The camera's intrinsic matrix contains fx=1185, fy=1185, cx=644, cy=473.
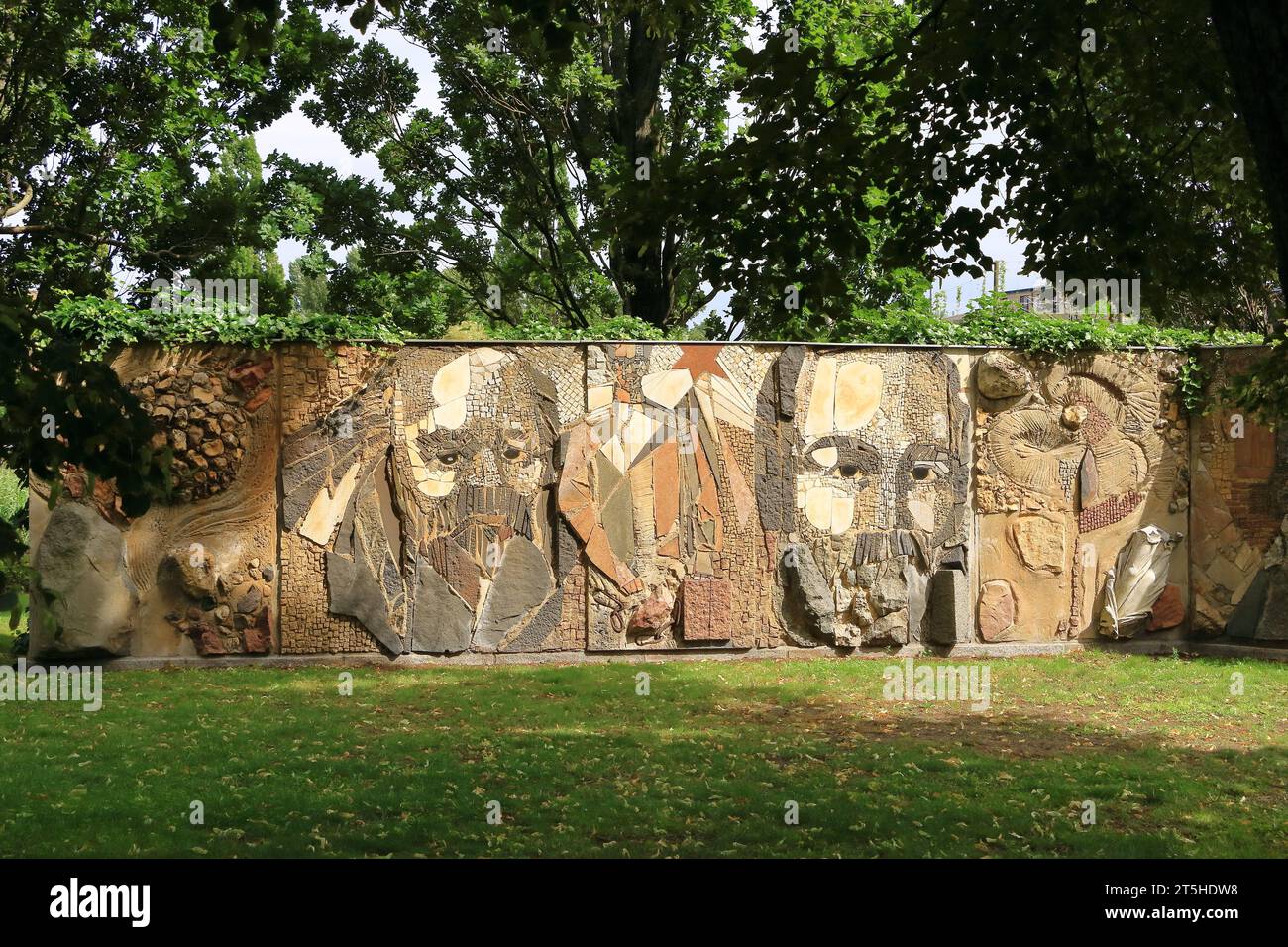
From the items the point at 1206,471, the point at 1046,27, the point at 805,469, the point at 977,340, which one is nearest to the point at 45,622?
the point at 1046,27

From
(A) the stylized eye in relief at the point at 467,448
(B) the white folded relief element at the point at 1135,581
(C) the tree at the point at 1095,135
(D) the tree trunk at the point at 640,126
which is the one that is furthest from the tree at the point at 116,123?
(B) the white folded relief element at the point at 1135,581

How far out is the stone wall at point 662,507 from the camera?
35.7 feet

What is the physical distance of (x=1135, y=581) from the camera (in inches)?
476

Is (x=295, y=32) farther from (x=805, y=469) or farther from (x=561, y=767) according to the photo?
(x=561, y=767)

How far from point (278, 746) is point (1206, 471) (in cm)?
956

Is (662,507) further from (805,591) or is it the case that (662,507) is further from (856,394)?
(856,394)

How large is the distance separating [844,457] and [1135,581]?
334 centimetres

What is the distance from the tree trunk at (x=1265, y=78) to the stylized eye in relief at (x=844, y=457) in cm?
748

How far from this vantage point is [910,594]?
11695 mm

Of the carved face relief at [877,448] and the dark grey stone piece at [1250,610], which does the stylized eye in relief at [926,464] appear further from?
the dark grey stone piece at [1250,610]

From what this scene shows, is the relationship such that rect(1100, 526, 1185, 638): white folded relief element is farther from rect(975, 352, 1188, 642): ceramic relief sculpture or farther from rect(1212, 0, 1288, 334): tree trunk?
rect(1212, 0, 1288, 334): tree trunk

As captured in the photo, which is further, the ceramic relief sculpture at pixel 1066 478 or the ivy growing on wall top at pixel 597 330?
the ceramic relief sculpture at pixel 1066 478

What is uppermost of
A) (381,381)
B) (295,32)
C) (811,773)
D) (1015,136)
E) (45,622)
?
(295,32)

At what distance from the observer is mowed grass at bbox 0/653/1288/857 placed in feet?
19.6
